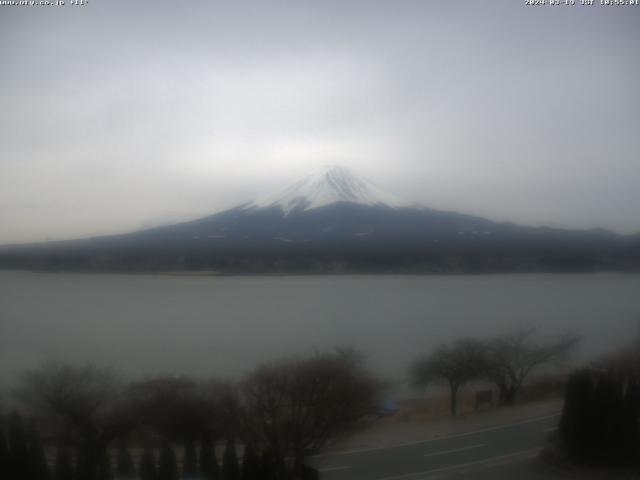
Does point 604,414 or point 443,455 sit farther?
point 604,414

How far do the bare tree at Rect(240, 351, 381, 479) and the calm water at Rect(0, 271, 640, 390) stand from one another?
0.05 metres

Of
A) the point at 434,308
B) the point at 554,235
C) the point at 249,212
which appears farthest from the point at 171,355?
the point at 554,235

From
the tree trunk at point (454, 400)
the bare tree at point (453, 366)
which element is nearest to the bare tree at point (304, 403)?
the bare tree at point (453, 366)

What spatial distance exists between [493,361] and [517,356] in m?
0.09

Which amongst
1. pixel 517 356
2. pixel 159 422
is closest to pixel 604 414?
pixel 517 356

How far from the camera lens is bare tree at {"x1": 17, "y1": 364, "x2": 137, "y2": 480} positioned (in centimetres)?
161

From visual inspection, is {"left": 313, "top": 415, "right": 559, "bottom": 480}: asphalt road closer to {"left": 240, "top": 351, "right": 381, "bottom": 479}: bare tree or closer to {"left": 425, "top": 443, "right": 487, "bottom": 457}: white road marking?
{"left": 425, "top": 443, "right": 487, "bottom": 457}: white road marking

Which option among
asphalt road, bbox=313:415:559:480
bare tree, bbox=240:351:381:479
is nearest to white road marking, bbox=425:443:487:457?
asphalt road, bbox=313:415:559:480

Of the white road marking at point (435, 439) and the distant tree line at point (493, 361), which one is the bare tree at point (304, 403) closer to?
the white road marking at point (435, 439)

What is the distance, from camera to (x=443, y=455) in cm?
182

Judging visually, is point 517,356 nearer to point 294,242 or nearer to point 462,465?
point 462,465

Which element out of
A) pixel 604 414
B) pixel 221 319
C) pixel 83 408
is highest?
pixel 221 319

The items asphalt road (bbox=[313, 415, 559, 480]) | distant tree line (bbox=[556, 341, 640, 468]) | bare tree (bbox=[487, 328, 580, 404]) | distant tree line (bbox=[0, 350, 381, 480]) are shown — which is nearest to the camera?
distant tree line (bbox=[0, 350, 381, 480])

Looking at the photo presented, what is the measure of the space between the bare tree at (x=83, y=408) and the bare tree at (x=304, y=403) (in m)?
0.38
